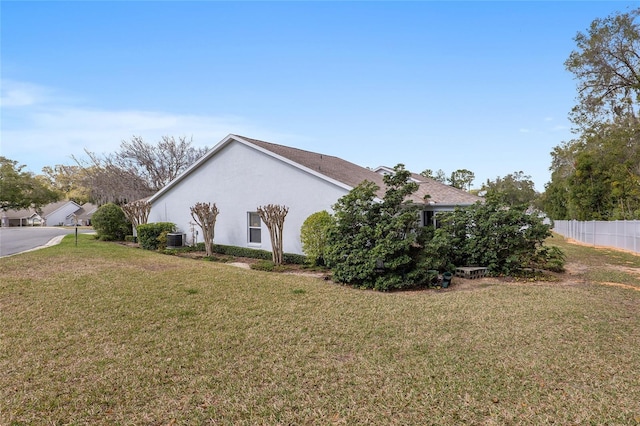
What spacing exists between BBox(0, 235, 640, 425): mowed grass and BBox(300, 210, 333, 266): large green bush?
11.4ft

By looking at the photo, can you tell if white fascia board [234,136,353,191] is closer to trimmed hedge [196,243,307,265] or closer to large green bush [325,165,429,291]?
large green bush [325,165,429,291]

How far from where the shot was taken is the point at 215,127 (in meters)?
23.5

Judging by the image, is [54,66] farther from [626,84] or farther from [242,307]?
[626,84]

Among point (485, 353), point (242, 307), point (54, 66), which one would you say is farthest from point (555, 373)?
point (54, 66)

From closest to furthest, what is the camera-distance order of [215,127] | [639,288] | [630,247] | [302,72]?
[639,288], [302,72], [630,247], [215,127]

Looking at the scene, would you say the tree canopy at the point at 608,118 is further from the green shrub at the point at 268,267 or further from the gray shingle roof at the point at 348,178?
the green shrub at the point at 268,267

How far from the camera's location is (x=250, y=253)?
14.3 meters

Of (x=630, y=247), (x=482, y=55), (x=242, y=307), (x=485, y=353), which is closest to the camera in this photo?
(x=485, y=353)

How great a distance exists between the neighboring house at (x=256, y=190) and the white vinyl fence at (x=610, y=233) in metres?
10.7

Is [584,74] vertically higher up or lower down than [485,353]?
higher up

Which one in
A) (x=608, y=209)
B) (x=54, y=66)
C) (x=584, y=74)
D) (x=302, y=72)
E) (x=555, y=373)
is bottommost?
(x=555, y=373)

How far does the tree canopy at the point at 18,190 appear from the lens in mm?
51291

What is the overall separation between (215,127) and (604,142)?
89.6 feet

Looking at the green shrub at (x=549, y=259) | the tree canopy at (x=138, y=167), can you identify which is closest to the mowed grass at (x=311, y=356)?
the green shrub at (x=549, y=259)
